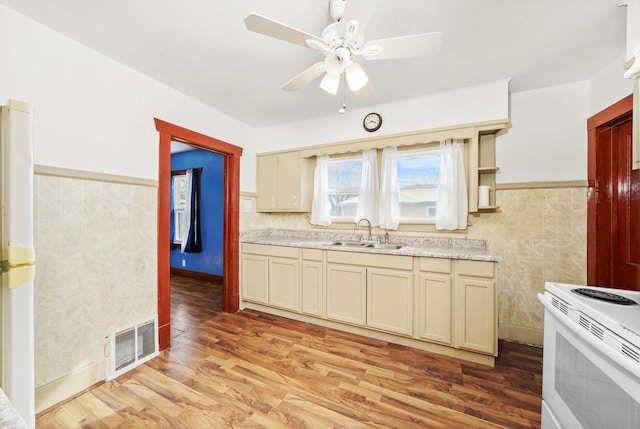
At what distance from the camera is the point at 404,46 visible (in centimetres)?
125

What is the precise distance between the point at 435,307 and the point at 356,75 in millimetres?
1970

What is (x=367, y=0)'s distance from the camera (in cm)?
100

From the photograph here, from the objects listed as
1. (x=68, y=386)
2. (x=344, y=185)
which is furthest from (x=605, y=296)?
(x=68, y=386)

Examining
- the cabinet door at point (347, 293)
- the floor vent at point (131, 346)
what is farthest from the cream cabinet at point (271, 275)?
the floor vent at point (131, 346)

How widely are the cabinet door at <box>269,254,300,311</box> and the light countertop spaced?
24cm

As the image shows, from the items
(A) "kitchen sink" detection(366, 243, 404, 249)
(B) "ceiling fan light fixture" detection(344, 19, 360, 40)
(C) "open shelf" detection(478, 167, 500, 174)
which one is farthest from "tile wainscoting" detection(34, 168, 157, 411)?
(C) "open shelf" detection(478, 167, 500, 174)

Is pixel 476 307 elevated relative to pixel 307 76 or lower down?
lower down

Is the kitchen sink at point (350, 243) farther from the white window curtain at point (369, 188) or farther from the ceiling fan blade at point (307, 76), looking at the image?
the ceiling fan blade at point (307, 76)

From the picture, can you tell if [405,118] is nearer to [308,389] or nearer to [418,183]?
[418,183]

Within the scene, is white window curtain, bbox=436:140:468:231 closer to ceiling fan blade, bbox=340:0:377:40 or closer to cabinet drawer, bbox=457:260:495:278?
cabinet drawer, bbox=457:260:495:278

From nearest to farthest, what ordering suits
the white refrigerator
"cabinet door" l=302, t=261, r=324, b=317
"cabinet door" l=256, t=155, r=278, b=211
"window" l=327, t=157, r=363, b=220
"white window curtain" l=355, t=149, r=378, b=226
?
the white refrigerator → "cabinet door" l=302, t=261, r=324, b=317 → "white window curtain" l=355, t=149, r=378, b=226 → "window" l=327, t=157, r=363, b=220 → "cabinet door" l=256, t=155, r=278, b=211

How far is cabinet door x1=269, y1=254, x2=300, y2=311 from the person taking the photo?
2.80 meters

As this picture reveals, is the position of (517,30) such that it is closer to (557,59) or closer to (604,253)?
(557,59)

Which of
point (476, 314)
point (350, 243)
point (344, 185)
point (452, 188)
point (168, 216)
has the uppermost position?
point (344, 185)
